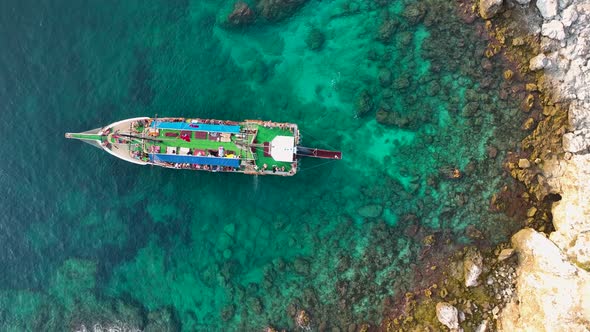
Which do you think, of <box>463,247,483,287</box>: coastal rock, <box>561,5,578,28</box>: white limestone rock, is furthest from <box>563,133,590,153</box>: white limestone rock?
<box>463,247,483,287</box>: coastal rock

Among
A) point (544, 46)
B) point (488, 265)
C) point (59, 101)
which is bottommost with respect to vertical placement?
point (488, 265)

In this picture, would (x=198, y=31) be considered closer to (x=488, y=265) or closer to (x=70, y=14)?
(x=70, y=14)

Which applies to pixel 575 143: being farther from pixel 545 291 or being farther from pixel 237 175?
pixel 237 175

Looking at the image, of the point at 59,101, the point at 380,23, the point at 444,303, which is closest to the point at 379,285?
the point at 444,303

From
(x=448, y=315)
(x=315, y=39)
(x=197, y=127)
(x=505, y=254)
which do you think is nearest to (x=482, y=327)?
(x=448, y=315)

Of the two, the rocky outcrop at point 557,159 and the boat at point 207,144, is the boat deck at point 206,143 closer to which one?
the boat at point 207,144

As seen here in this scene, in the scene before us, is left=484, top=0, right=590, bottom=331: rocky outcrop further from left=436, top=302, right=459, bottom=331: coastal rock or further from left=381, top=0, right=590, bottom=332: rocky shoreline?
left=436, top=302, right=459, bottom=331: coastal rock

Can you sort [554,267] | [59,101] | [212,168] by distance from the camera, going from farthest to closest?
[59,101], [212,168], [554,267]
